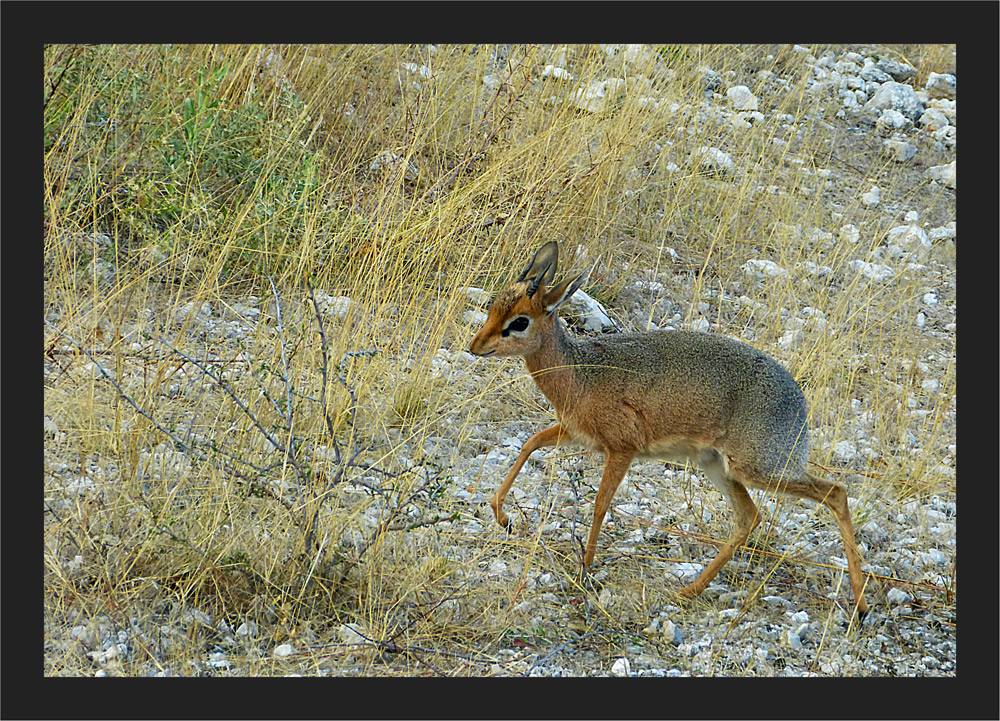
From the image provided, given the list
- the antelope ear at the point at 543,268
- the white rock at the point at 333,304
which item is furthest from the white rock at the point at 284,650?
the white rock at the point at 333,304

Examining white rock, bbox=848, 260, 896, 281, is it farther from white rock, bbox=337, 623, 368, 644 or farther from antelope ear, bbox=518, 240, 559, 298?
white rock, bbox=337, 623, 368, 644

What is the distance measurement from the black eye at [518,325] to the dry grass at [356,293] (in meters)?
0.74

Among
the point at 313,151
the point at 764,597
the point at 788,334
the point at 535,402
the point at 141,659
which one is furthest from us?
the point at 313,151

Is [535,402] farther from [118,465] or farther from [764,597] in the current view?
[118,465]

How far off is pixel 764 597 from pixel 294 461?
84.4 inches

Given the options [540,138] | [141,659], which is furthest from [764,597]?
[540,138]

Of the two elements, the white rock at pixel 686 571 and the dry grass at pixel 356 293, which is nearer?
the dry grass at pixel 356 293

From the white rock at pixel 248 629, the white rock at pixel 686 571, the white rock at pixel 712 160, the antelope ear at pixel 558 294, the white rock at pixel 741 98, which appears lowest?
the white rock at pixel 248 629

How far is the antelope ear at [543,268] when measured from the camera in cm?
458

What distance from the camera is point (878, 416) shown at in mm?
6000

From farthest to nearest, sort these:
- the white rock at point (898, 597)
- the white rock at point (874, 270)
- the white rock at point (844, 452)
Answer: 1. the white rock at point (874, 270)
2. the white rock at point (844, 452)
3. the white rock at point (898, 597)

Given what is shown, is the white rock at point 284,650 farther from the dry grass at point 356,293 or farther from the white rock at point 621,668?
the white rock at point 621,668

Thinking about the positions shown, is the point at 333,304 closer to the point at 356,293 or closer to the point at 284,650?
the point at 356,293

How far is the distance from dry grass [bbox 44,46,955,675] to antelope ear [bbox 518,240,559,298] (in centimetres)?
91
